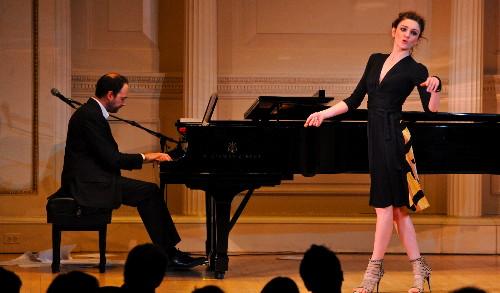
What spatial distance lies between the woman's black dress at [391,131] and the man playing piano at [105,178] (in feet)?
5.04

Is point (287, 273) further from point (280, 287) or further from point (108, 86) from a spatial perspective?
point (280, 287)

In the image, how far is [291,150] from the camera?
5.61 metres

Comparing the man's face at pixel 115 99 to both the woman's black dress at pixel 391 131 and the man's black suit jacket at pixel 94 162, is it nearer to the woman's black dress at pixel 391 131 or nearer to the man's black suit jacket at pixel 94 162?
the man's black suit jacket at pixel 94 162

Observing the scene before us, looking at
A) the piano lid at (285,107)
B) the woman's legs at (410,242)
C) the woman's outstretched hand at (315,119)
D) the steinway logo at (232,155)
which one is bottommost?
the woman's legs at (410,242)

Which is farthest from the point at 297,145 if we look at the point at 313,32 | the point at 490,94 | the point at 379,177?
the point at 490,94

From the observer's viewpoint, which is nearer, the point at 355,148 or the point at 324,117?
the point at 324,117

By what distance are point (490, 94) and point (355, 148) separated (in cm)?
216

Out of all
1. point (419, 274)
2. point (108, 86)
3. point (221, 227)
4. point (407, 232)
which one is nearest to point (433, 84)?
point (407, 232)

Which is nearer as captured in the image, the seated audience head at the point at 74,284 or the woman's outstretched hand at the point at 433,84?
the seated audience head at the point at 74,284

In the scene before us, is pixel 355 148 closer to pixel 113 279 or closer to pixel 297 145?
pixel 297 145

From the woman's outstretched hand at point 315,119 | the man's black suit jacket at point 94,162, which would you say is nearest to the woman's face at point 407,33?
the woman's outstretched hand at point 315,119

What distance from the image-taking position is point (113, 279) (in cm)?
577

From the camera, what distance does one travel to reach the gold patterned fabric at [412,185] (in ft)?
16.5

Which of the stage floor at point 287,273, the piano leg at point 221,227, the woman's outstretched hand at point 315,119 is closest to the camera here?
the woman's outstretched hand at point 315,119
